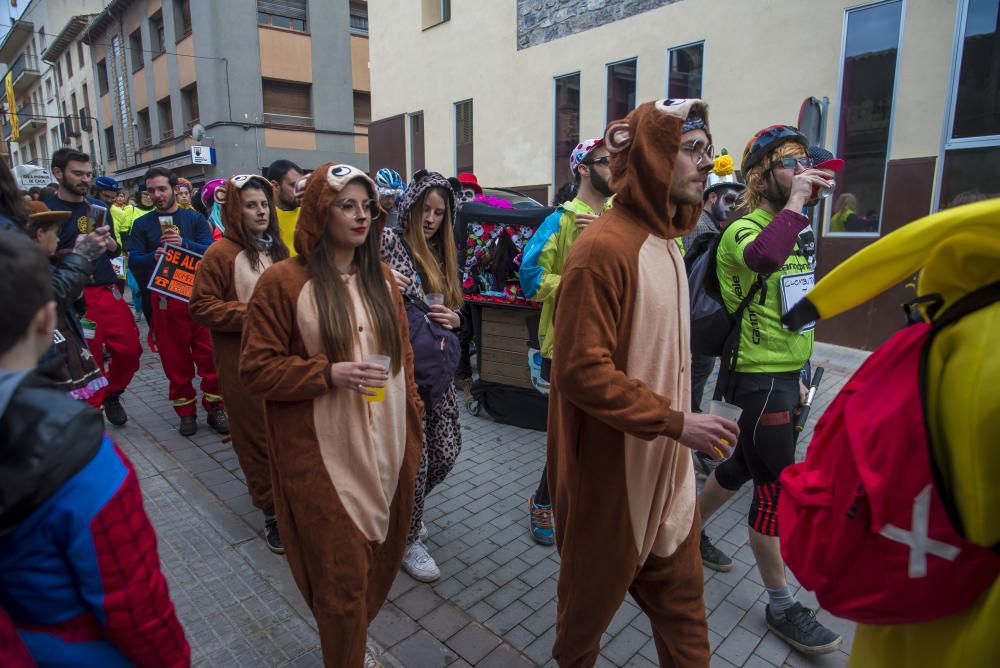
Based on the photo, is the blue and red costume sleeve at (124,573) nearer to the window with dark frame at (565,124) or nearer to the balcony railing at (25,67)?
the window with dark frame at (565,124)

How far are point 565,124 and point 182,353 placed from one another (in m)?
8.83

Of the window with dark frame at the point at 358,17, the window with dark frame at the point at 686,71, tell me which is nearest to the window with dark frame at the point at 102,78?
the window with dark frame at the point at 358,17

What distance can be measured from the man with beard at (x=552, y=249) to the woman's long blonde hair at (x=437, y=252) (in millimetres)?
456

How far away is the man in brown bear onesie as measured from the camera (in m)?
1.72

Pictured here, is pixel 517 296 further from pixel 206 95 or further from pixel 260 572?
pixel 206 95

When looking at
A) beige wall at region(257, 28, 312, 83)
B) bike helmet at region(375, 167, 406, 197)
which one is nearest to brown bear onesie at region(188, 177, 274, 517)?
bike helmet at region(375, 167, 406, 197)

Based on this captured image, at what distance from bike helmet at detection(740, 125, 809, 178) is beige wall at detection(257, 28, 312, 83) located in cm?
2323

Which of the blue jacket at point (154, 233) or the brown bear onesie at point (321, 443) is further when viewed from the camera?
the blue jacket at point (154, 233)

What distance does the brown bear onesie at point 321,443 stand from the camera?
6.77ft

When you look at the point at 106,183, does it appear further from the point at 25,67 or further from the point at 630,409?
the point at 25,67

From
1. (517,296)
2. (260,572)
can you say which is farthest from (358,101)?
(260,572)

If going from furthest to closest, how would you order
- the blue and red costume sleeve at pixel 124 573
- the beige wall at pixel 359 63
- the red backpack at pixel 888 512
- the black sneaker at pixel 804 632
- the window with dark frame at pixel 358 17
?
1. the window with dark frame at pixel 358 17
2. the beige wall at pixel 359 63
3. the black sneaker at pixel 804 632
4. the blue and red costume sleeve at pixel 124 573
5. the red backpack at pixel 888 512

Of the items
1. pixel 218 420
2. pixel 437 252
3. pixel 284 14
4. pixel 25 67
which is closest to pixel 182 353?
pixel 218 420

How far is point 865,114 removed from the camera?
768cm
